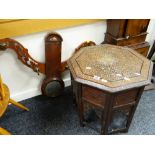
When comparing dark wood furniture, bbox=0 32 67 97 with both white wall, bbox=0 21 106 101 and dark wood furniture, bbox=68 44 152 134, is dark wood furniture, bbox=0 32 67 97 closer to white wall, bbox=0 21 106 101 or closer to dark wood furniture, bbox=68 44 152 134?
white wall, bbox=0 21 106 101

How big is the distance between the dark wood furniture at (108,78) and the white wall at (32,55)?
28cm

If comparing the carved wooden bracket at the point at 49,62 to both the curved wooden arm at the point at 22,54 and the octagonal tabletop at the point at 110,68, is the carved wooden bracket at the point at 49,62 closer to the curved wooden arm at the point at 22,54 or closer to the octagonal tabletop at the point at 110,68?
the curved wooden arm at the point at 22,54

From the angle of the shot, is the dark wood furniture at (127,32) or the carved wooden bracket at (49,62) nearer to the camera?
the carved wooden bracket at (49,62)

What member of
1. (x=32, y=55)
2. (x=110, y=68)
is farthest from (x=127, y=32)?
(x=32, y=55)

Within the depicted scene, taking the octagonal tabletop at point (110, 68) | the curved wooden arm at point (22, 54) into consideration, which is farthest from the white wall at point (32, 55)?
the octagonal tabletop at point (110, 68)

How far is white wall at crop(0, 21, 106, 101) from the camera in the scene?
159 centimetres

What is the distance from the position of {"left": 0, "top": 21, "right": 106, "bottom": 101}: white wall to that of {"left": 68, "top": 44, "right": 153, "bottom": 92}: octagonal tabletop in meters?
0.28

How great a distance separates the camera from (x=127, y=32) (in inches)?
68.1

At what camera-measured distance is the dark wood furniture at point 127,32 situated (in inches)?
66.6

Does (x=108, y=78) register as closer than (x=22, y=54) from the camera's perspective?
Yes

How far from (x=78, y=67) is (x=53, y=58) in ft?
1.34

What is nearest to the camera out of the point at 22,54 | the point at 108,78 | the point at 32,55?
the point at 108,78

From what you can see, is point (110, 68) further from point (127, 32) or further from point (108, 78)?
point (127, 32)

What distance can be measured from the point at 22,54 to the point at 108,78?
2.19ft
